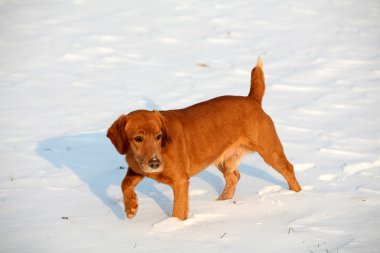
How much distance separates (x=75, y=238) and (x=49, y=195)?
139 cm

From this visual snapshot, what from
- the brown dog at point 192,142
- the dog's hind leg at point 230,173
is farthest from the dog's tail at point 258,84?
the dog's hind leg at point 230,173

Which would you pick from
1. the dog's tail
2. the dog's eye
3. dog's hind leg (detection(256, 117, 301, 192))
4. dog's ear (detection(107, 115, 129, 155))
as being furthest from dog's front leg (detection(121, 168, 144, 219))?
the dog's tail

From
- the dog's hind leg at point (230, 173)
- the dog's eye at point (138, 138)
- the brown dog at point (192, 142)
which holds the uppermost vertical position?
the dog's eye at point (138, 138)

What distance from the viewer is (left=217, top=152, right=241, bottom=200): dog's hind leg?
7.09 m

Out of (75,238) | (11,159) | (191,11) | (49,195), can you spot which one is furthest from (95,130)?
(191,11)

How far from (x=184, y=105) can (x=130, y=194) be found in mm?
4471

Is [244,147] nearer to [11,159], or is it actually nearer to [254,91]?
[254,91]

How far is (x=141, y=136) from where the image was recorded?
5.91m

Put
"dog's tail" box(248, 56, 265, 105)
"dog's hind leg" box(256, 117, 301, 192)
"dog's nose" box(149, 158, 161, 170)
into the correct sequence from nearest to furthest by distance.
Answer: "dog's nose" box(149, 158, 161, 170) < "dog's hind leg" box(256, 117, 301, 192) < "dog's tail" box(248, 56, 265, 105)

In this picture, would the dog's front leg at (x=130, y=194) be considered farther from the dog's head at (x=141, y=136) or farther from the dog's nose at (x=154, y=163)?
the dog's nose at (x=154, y=163)

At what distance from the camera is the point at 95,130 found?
934 centimetres

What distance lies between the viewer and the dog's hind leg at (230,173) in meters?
7.09

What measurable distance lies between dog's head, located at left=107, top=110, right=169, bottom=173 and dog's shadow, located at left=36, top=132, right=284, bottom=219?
2.71 feet

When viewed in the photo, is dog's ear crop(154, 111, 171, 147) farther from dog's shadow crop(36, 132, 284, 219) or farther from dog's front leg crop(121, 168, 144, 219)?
dog's shadow crop(36, 132, 284, 219)
